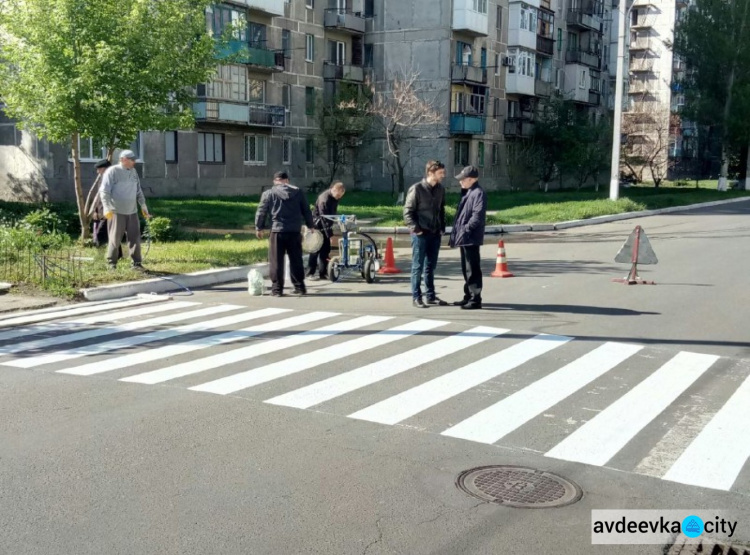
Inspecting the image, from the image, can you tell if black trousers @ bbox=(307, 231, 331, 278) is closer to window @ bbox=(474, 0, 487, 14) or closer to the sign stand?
the sign stand

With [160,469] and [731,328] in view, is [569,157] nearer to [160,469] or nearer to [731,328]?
[731,328]

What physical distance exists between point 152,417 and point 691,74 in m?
61.7

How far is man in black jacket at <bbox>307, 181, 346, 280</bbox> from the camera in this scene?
14641mm

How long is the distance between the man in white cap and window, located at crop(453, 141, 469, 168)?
38.7m

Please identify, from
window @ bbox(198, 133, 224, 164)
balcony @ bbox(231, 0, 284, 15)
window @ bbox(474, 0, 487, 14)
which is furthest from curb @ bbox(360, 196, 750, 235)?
balcony @ bbox(231, 0, 284, 15)

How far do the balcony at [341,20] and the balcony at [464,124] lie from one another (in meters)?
7.62

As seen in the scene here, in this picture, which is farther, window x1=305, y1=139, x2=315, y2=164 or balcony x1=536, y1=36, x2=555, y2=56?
balcony x1=536, y1=36, x2=555, y2=56

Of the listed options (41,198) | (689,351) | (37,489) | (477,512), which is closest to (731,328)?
(689,351)

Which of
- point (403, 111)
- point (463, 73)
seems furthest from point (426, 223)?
point (463, 73)

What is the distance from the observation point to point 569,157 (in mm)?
55625

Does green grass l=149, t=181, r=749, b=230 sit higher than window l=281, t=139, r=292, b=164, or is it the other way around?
window l=281, t=139, r=292, b=164

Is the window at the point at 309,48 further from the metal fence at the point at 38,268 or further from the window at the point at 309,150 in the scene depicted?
the metal fence at the point at 38,268

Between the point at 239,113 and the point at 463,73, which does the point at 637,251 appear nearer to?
the point at 239,113

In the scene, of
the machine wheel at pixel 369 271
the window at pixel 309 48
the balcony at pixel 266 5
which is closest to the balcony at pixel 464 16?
the window at pixel 309 48
